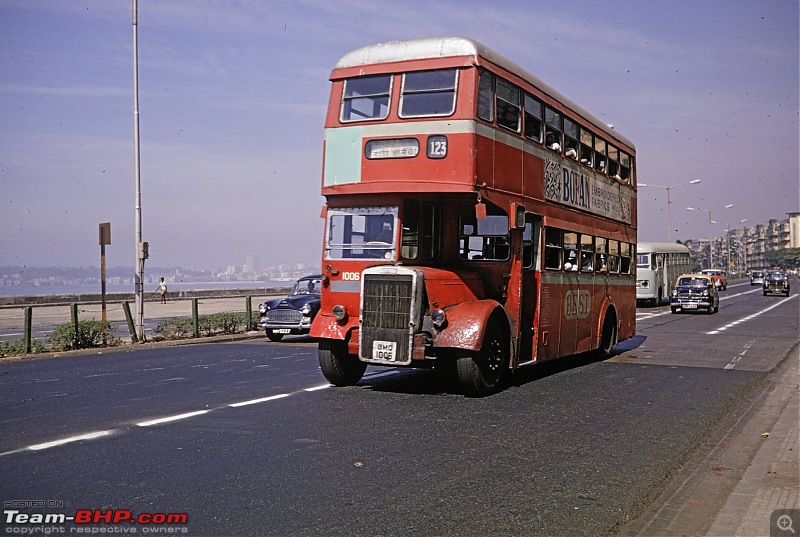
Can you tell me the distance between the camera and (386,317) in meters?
10.4

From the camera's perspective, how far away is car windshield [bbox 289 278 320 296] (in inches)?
894

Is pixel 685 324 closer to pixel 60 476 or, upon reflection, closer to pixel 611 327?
pixel 611 327

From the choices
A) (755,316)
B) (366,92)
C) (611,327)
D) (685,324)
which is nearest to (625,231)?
(611,327)

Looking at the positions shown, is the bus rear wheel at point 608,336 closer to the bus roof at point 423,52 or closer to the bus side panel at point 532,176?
the bus side panel at point 532,176

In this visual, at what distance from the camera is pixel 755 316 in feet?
109

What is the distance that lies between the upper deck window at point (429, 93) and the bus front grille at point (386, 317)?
7.32 feet

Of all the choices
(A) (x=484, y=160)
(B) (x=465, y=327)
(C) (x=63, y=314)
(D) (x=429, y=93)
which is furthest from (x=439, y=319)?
(C) (x=63, y=314)

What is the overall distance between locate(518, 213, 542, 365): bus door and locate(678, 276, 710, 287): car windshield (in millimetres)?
26794

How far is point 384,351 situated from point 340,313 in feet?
2.82

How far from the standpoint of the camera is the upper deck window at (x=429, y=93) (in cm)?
1048

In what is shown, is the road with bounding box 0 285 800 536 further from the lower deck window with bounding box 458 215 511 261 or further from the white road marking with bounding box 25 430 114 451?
the lower deck window with bounding box 458 215 511 261

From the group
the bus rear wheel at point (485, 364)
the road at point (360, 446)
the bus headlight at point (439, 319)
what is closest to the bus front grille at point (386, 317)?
the bus headlight at point (439, 319)

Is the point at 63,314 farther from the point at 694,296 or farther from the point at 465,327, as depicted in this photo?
the point at 465,327

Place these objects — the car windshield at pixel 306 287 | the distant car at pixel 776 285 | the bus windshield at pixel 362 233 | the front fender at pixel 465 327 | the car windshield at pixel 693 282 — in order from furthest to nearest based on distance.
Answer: the distant car at pixel 776 285 < the car windshield at pixel 693 282 < the car windshield at pixel 306 287 < the bus windshield at pixel 362 233 < the front fender at pixel 465 327
